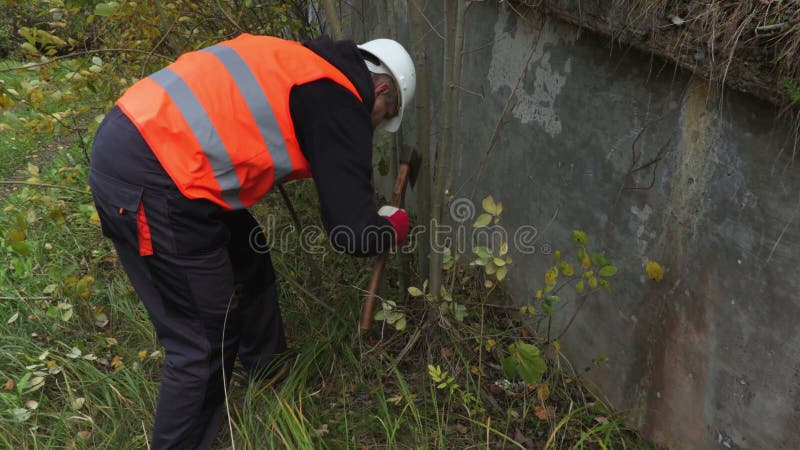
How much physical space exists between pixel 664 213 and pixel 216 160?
4.77 feet

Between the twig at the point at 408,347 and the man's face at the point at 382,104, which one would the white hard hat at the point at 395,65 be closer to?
the man's face at the point at 382,104

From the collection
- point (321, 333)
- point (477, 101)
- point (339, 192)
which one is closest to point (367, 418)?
point (321, 333)

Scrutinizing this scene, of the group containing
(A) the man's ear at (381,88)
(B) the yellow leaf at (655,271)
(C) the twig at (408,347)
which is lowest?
(C) the twig at (408,347)

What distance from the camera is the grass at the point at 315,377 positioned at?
2.45 metres

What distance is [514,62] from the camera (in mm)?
2623

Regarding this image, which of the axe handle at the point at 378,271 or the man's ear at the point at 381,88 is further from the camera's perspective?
the axe handle at the point at 378,271

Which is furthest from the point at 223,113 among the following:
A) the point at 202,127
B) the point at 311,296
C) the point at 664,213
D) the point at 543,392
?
the point at 543,392

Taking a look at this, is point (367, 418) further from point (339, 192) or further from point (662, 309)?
point (662, 309)

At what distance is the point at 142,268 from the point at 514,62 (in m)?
1.66

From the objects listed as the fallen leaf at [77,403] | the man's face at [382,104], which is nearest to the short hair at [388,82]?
the man's face at [382,104]

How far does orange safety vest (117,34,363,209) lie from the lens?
2006 mm

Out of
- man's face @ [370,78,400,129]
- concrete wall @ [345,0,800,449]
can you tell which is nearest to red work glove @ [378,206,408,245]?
man's face @ [370,78,400,129]

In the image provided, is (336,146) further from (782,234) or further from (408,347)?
(782,234)

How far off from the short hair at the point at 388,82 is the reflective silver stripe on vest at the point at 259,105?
40cm
